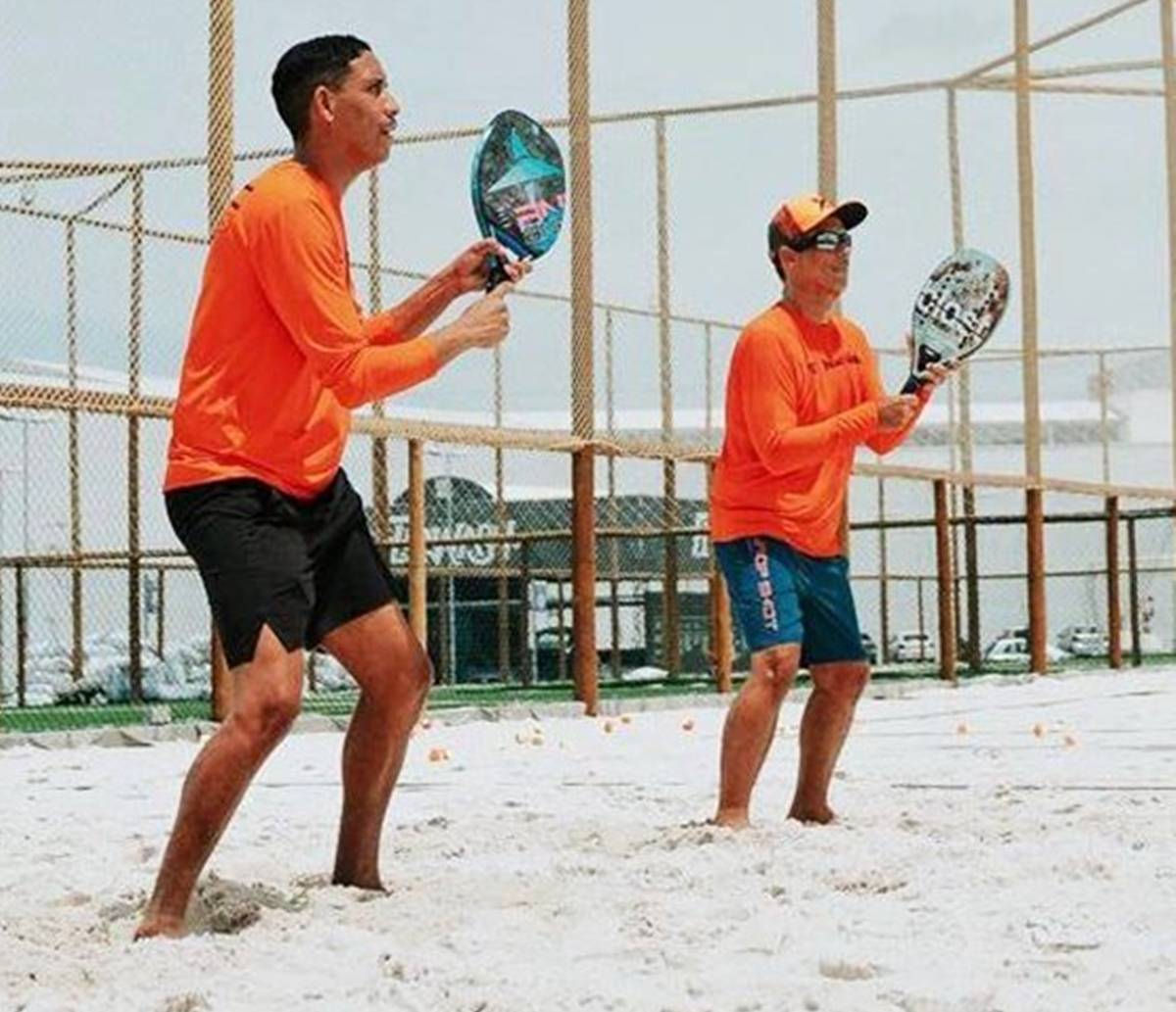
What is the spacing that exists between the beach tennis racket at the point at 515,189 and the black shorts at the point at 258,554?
61 centimetres

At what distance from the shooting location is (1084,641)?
2591 cm

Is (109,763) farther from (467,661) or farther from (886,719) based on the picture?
(467,661)

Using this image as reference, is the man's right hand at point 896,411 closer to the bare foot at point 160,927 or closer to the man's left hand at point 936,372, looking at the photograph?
the man's left hand at point 936,372

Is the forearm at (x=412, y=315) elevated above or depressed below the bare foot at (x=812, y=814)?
above

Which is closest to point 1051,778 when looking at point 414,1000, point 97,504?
point 414,1000

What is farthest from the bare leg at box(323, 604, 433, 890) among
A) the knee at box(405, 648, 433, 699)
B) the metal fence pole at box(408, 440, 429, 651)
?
the metal fence pole at box(408, 440, 429, 651)

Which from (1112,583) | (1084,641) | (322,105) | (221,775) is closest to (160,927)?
(221,775)

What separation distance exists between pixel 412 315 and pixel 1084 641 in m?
21.5

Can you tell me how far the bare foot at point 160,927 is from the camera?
4.56 m

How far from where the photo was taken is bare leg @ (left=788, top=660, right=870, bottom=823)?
677cm

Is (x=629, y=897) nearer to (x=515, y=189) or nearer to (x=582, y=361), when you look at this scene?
(x=515, y=189)

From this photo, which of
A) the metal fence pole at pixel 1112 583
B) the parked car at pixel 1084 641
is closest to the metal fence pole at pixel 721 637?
the metal fence pole at pixel 1112 583

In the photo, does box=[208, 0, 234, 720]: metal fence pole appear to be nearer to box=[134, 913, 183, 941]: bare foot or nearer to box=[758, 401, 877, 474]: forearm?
box=[758, 401, 877, 474]: forearm

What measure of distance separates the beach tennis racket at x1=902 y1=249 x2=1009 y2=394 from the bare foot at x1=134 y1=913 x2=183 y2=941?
2.73m
